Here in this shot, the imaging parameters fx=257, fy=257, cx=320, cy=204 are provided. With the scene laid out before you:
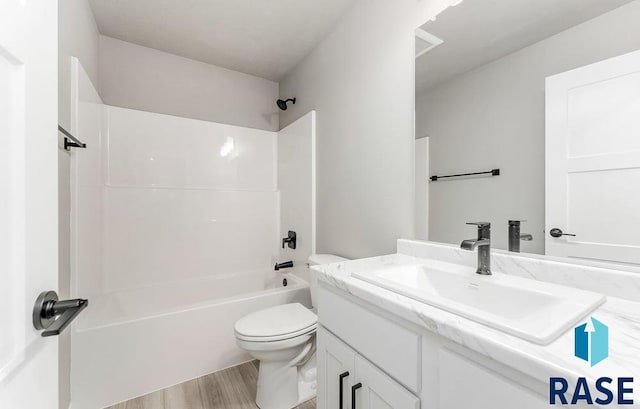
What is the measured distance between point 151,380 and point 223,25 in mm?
2488

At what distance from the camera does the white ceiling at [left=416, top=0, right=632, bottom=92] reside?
86 cm

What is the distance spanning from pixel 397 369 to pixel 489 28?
1.34 metres

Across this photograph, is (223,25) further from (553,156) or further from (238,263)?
(553,156)

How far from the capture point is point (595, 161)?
0.81 metres

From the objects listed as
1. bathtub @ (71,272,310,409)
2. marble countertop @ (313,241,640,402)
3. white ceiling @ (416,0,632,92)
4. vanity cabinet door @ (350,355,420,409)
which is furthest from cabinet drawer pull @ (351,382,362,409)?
white ceiling @ (416,0,632,92)

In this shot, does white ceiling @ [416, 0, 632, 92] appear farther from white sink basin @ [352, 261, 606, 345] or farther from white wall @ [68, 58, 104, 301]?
white wall @ [68, 58, 104, 301]

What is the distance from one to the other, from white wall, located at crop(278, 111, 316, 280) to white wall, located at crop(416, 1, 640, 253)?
3.58ft

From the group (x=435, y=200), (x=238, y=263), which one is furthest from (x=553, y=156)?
(x=238, y=263)

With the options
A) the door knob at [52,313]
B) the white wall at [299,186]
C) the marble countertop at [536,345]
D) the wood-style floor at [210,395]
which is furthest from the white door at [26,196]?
the white wall at [299,186]

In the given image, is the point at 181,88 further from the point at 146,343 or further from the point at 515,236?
the point at 515,236

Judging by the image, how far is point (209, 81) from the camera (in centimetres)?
255

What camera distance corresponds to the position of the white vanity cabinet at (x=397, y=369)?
1.71ft

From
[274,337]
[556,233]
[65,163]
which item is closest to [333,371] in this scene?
[274,337]

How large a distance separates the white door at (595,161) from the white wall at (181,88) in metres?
2.51
